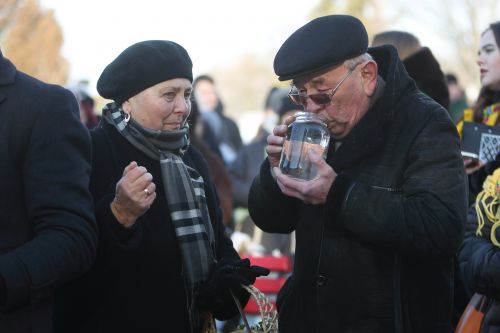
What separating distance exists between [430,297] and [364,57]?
36.0 inches

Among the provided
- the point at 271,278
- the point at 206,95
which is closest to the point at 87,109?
the point at 271,278

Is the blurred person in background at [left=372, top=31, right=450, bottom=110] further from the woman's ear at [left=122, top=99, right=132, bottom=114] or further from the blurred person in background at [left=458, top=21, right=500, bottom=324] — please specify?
the woman's ear at [left=122, top=99, right=132, bottom=114]

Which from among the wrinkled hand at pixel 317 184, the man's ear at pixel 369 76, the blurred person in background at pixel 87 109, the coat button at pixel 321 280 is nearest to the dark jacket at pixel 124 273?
the coat button at pixel 321 280

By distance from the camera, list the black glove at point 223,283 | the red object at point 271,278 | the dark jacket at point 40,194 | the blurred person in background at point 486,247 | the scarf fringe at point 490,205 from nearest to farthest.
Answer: the dark jacket at point 40,194
the black glove at point 223,283
the blurred person in background at point 486,247
the scarf fringe at point 490,205
the red object at point 271,278

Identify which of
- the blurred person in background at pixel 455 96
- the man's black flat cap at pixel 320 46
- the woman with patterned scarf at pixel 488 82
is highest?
the man's black flat cap at pixel 320 46

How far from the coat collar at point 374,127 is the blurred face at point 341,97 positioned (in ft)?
0.15

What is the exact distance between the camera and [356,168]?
10.4ft

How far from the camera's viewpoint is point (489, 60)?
4809 millimetres

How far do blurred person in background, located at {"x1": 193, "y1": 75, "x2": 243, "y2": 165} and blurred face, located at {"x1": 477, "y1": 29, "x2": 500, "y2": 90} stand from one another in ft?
14.7

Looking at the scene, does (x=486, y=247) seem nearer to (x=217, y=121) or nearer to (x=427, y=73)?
(x=427, y=73)

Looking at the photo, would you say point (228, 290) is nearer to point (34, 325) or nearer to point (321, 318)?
point (321, 318)

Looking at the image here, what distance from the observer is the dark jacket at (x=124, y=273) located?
3.39 metres

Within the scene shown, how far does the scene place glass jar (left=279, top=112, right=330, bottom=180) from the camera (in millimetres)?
3092

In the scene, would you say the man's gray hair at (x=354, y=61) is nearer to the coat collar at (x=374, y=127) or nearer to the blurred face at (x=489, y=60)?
the coat collar at (x=374, y=127)
